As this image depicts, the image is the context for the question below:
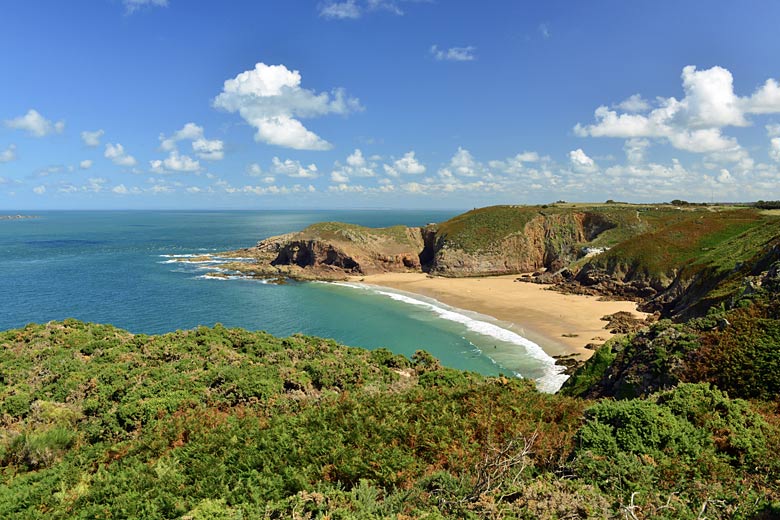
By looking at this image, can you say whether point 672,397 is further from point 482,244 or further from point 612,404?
point 482,244

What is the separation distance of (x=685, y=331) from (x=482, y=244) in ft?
221

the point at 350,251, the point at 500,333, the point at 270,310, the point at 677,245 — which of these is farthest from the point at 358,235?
the point at 677,245

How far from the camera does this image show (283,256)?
90.9 m

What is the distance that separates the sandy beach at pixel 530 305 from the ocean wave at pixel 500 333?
51.1 inches

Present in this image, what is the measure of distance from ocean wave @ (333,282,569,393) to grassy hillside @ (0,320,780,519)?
1782 cm

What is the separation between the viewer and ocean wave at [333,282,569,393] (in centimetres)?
3150

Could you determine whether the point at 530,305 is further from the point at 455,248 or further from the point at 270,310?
the point at 270,310

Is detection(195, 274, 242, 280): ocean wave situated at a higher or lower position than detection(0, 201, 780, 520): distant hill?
lower

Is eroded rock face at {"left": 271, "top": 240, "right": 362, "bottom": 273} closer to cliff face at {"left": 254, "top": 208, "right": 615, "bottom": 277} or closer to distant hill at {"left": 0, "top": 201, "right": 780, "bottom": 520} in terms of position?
cliff face at {"left": 254, "top": 208, "right": 615, "bottom": 277}

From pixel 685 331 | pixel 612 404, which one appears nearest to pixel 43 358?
pixel 612 404

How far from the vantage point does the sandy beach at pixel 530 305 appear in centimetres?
4185

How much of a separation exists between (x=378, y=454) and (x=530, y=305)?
163ft

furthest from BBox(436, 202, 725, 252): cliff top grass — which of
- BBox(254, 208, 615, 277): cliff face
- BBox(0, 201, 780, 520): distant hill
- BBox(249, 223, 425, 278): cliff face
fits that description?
BBox(0, 201, 780, 520): distant hill

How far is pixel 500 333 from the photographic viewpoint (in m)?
44.0
